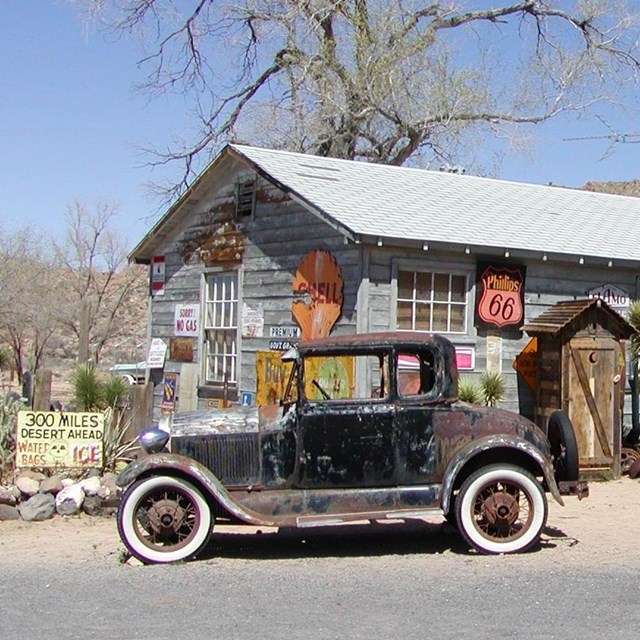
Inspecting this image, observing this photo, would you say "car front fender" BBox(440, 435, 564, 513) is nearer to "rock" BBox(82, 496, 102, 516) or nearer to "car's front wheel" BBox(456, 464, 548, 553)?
"car's front wheel" BBox(456, 464, 548, 553)

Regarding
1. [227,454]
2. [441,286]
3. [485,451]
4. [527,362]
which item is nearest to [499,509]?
[485,451]

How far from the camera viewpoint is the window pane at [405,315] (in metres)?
13.0

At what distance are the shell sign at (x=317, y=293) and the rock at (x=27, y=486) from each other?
4.18 metres

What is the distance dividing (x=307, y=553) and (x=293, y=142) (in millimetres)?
22622

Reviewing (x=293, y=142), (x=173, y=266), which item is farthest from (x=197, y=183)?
(x=293, y=142)

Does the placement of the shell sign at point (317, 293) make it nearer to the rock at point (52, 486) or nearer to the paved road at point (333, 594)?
the rock at point (52, 486)

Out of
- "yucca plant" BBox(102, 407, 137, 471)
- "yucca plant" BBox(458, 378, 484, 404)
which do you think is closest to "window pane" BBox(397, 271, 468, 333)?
"yucca plant" BBox(458, 378, 484, 404)

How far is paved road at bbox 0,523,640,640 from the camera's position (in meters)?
5.97

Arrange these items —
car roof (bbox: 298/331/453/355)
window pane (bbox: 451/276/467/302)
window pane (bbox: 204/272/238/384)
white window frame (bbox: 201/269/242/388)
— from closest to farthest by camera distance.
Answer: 1. car roof (bbox: 298/331/453/355)
2. window pane (bbox: 451/276/467/302)
3. white window frame (bbox: 201/269/242/388)
4. window pane (bbox: 204/272/238/384)

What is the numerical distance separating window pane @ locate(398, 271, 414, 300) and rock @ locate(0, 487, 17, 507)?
17.6 ft

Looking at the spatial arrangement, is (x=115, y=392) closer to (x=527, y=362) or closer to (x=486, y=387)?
(x=486, y=387)

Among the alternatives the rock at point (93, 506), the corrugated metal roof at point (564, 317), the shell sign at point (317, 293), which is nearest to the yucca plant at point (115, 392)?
the shell sign at point (317, 293)

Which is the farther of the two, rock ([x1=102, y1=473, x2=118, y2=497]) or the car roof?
rock ([x1=102, y1=473, x2=118, y2=497])

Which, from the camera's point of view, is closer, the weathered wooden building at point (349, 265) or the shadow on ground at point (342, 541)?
the shadow on ground at point (342, 541)
